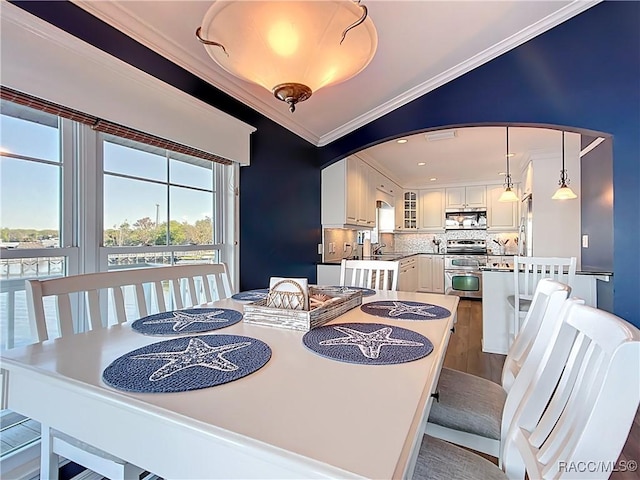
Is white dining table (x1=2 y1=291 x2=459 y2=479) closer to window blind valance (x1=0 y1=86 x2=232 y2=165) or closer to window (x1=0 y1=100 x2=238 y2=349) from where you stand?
window (x1=0 y1=100 x2=238 y2=349)

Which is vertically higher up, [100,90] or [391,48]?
[391,48]

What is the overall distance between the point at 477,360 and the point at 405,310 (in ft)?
6.92

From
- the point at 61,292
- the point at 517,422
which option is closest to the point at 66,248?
the point at 61,292

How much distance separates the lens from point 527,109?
2.67 m

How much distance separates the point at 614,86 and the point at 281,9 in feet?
8.69

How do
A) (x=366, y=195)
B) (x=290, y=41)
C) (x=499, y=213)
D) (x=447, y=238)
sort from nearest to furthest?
(x=290, y=41), (x=366, y=195), (x=499, y=213), (x=447, y=238)

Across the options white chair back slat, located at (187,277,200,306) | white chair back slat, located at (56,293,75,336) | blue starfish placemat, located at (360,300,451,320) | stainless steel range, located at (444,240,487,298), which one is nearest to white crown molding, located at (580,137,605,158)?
blue starfish placemat, located at (360,300,451,320)

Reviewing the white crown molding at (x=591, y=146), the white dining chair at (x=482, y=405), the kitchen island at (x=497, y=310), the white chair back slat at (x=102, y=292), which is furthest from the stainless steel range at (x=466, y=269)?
the white chair back slat at (x=102, y=292)

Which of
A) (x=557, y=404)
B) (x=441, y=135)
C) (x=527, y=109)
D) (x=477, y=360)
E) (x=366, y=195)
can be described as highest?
(x=441, y=135)

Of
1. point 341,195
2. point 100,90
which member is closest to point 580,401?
point 100,90

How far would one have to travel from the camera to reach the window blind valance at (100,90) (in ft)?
4.32

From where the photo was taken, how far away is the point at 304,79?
4.25ft

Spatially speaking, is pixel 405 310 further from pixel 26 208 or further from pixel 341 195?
pixel 341 195

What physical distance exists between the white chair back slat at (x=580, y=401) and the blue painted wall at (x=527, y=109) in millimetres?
2144
